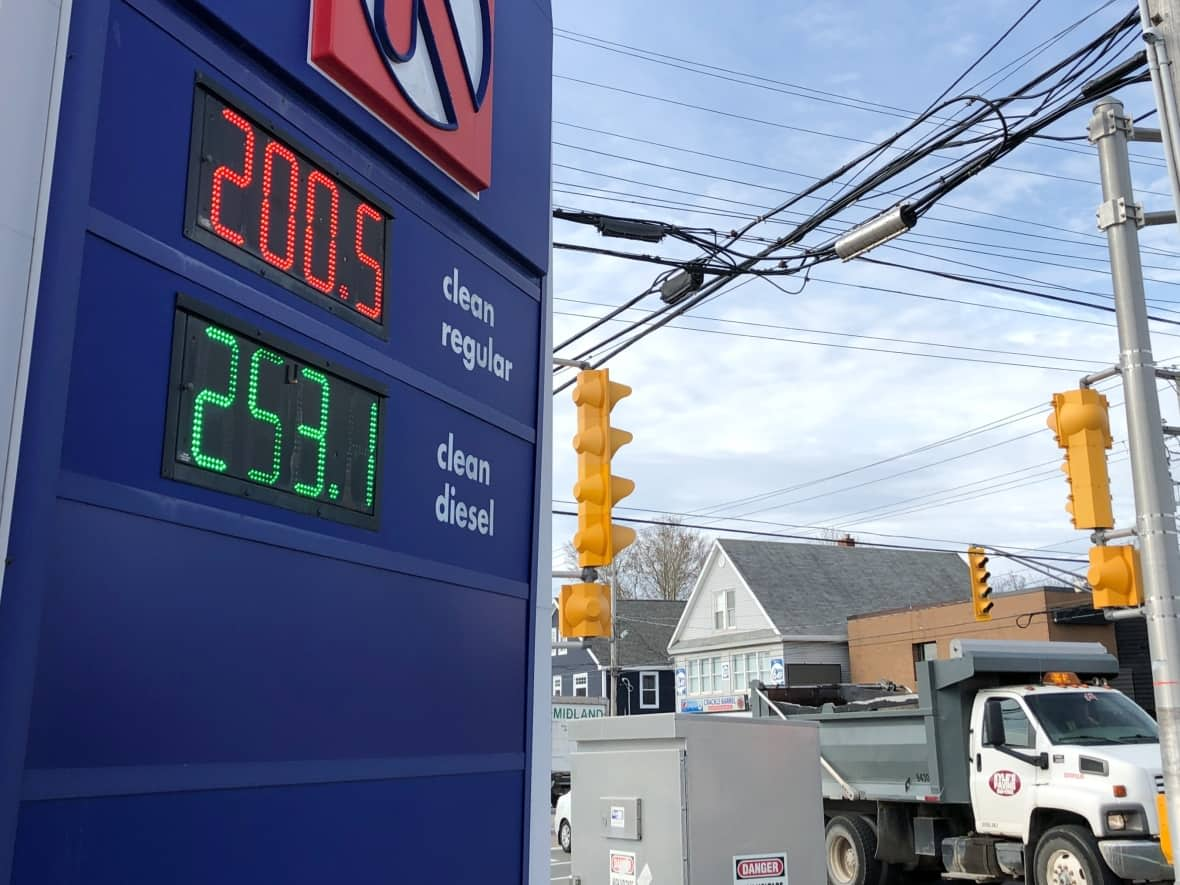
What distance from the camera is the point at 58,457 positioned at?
287 centimetres

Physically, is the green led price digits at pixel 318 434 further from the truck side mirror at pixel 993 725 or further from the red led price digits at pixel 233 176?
the truck side mirror at pixel 993 725

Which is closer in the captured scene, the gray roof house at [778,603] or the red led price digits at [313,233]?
the red led price digits at [313,233]

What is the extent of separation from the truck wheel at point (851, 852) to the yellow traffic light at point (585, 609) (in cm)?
629

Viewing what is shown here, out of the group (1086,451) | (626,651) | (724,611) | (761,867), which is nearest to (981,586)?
(1086,451)

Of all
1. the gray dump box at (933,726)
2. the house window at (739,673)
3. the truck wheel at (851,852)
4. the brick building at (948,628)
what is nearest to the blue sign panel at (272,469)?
the gray dump box at (933,726)

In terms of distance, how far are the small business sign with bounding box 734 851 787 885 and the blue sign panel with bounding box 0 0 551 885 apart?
134 inches

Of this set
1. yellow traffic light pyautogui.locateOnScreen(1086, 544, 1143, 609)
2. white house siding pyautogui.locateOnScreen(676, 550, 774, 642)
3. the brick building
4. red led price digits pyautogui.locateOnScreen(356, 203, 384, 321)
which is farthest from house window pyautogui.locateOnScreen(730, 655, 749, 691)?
red led price digits pyautogui.locateOnScreen(356, 203, 384, 321)

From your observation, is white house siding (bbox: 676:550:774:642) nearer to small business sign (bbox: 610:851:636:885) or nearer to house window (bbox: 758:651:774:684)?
house window (bbox: 758:651:774:684)

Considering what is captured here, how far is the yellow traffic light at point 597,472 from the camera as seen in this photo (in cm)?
1078

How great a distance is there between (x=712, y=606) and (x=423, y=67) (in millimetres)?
46379

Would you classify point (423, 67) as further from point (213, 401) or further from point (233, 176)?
point (213, 401)

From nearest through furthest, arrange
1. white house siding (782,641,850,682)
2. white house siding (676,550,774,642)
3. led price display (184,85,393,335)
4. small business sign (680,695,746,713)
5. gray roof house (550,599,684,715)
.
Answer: led price display (184,85,393,335)
white house siding (782,641,850,682)
small business sign (680,695,746,713)
white house siding (676,550,774,642)
gray roof house (550,599,684,715)

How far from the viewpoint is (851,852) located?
52.0 ft

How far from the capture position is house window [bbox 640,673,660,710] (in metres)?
45.9
